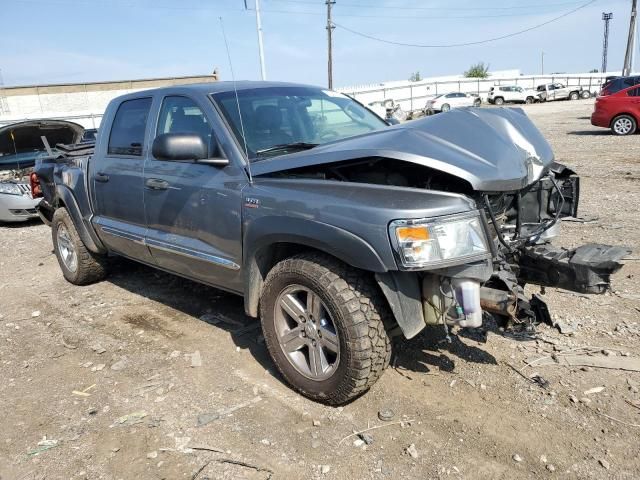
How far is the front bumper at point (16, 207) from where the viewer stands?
9203 millimetres

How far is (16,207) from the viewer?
9219 millimetres

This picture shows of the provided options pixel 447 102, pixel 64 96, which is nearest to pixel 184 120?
pixel 447 102

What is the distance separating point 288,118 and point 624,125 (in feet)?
51.1

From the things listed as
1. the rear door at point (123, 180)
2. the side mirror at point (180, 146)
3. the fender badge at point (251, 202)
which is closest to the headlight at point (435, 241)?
the fender badge at point (251, 202)

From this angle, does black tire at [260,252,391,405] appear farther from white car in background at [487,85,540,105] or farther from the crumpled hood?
white car in background at [487,85,540,105]

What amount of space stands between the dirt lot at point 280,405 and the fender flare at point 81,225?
69cm

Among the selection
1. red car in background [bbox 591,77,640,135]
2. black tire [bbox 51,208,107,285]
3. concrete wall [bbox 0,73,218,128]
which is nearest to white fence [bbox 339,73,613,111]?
concrete wall [bbox 0,73,218,128]

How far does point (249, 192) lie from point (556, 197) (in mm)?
2057

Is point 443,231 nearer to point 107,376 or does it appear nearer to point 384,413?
point 384,413

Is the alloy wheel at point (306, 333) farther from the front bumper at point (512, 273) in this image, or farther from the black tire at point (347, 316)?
the front bumper at point (512, 273)

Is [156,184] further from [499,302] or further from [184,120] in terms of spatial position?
[499,302]

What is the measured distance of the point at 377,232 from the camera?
2.58 metres

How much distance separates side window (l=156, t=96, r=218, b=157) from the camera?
3.56 m

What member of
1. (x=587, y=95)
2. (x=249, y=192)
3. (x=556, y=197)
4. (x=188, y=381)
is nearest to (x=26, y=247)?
(x=188, y=381)
